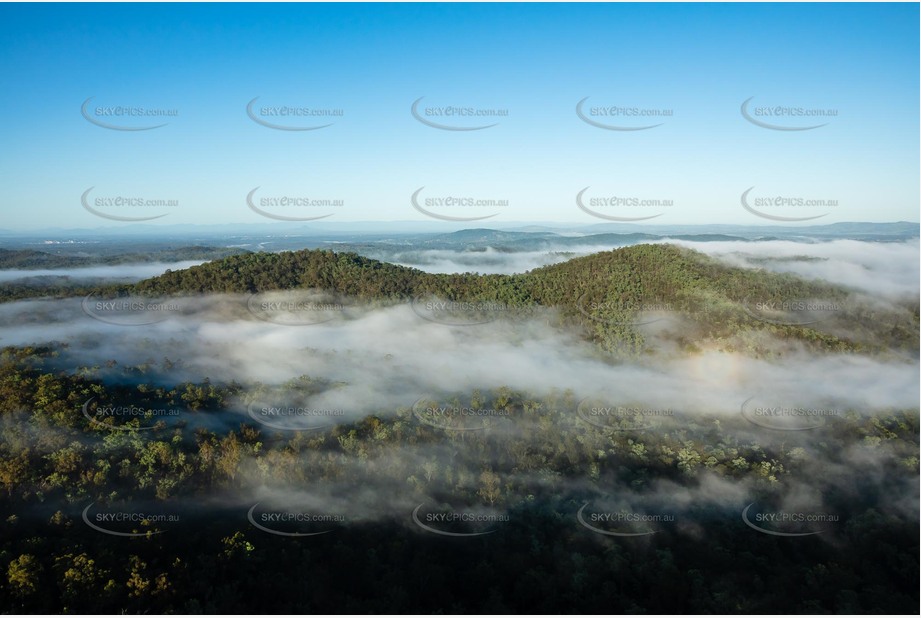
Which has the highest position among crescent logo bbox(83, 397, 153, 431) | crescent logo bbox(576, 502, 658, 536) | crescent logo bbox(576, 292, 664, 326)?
crescent logo bbox(576, 292, 664, 326)

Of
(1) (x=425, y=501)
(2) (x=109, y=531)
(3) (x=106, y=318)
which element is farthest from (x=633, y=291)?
(3) (x=106, y=318)

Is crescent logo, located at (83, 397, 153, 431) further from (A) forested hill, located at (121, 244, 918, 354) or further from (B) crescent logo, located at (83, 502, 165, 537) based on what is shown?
(A) forested hill, located at (121, 244, 918, 354)

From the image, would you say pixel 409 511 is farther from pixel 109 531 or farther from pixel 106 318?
pixel 106 318

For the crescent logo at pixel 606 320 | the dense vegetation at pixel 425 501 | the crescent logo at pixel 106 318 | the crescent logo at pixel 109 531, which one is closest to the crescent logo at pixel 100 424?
the dense vegetation at pixel 425 501

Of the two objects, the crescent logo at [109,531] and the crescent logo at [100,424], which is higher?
the crescent logo at [100,424]

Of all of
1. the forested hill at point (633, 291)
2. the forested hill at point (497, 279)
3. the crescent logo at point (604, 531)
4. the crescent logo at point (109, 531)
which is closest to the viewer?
the crescent logo at point (109, 531)

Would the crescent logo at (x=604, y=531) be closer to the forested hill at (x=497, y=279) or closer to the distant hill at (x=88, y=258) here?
the forested hill at (x=497, y=279)

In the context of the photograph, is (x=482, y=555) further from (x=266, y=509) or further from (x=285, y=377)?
(x=285, y=377)

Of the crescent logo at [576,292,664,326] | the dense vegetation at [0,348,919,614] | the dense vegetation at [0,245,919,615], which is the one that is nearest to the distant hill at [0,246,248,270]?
the dense vegetation at [0,245,919,615]
